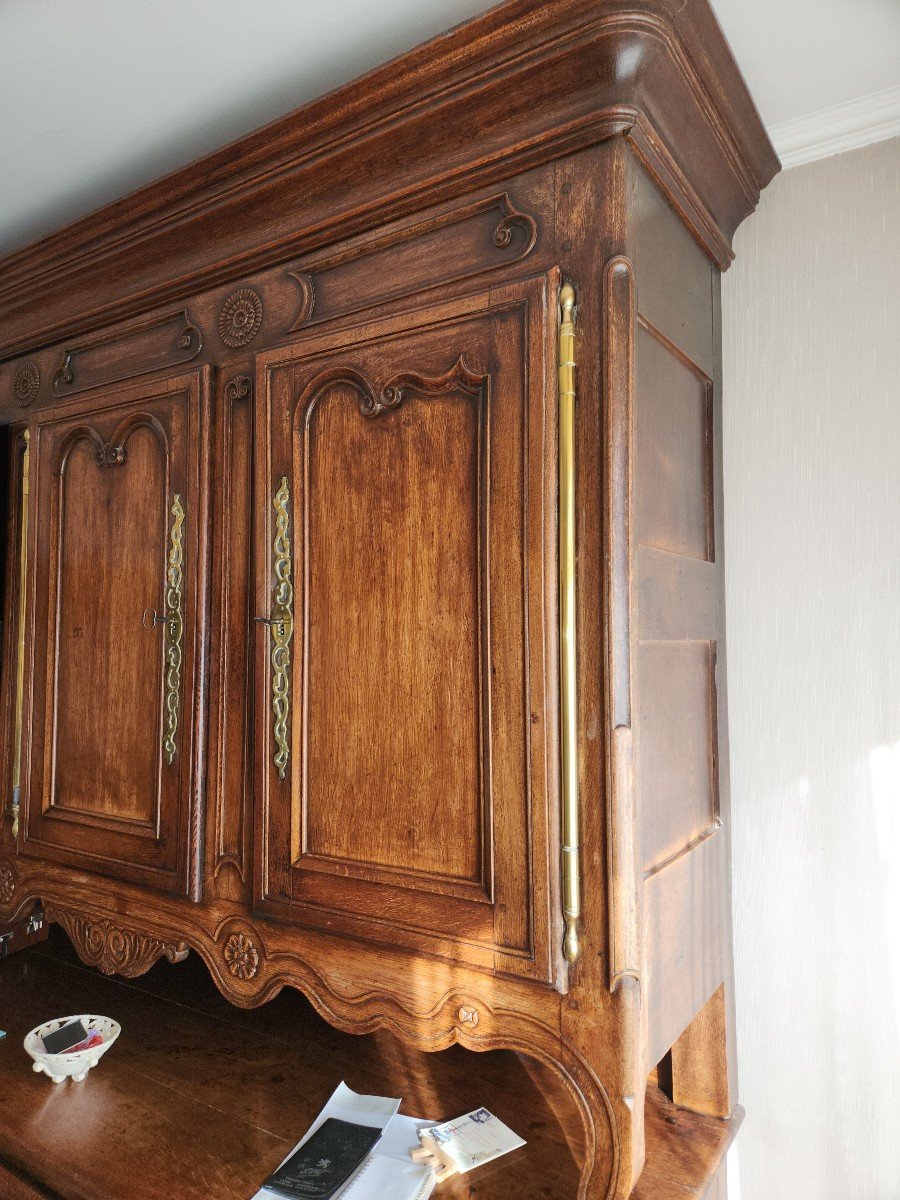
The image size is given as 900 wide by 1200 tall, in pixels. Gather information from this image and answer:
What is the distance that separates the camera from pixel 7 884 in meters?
1.73

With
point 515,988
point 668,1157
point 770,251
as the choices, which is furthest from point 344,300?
point 668,1157

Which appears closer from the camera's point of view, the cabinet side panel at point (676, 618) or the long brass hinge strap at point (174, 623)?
the cabinet side panel at point (676, 618)

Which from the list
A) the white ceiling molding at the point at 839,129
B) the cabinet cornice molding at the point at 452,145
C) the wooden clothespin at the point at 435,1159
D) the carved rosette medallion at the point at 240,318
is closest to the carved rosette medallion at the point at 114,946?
the wooden clothespin at the point at 435,1159

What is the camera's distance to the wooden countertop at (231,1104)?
3.94 feet

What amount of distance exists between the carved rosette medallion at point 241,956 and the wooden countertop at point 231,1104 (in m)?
0.22

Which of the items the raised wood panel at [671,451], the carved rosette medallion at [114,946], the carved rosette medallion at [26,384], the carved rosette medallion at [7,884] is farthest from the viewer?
the carved rosette medallion at [26,384]

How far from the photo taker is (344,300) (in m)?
1.36

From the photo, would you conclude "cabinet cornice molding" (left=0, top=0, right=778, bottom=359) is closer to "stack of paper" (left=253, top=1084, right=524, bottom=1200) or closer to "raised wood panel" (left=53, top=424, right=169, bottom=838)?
"raised wood panel" (left=53, top=424, right=169, bottom=838)

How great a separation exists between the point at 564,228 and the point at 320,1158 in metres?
1.37

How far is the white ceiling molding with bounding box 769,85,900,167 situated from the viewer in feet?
4.58

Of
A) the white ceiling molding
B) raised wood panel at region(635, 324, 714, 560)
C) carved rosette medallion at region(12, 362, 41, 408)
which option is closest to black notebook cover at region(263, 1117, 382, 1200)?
raised wood panel at region(635, 324, 714, 560)

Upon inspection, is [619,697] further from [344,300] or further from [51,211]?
[51,211]

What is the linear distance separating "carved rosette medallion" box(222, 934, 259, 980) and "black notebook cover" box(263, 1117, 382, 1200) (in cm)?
26

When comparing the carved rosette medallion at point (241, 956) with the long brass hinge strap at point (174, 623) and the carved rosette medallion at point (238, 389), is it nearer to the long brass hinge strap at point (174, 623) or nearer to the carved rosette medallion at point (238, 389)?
the long brass hinge strap at point (174, 623)
